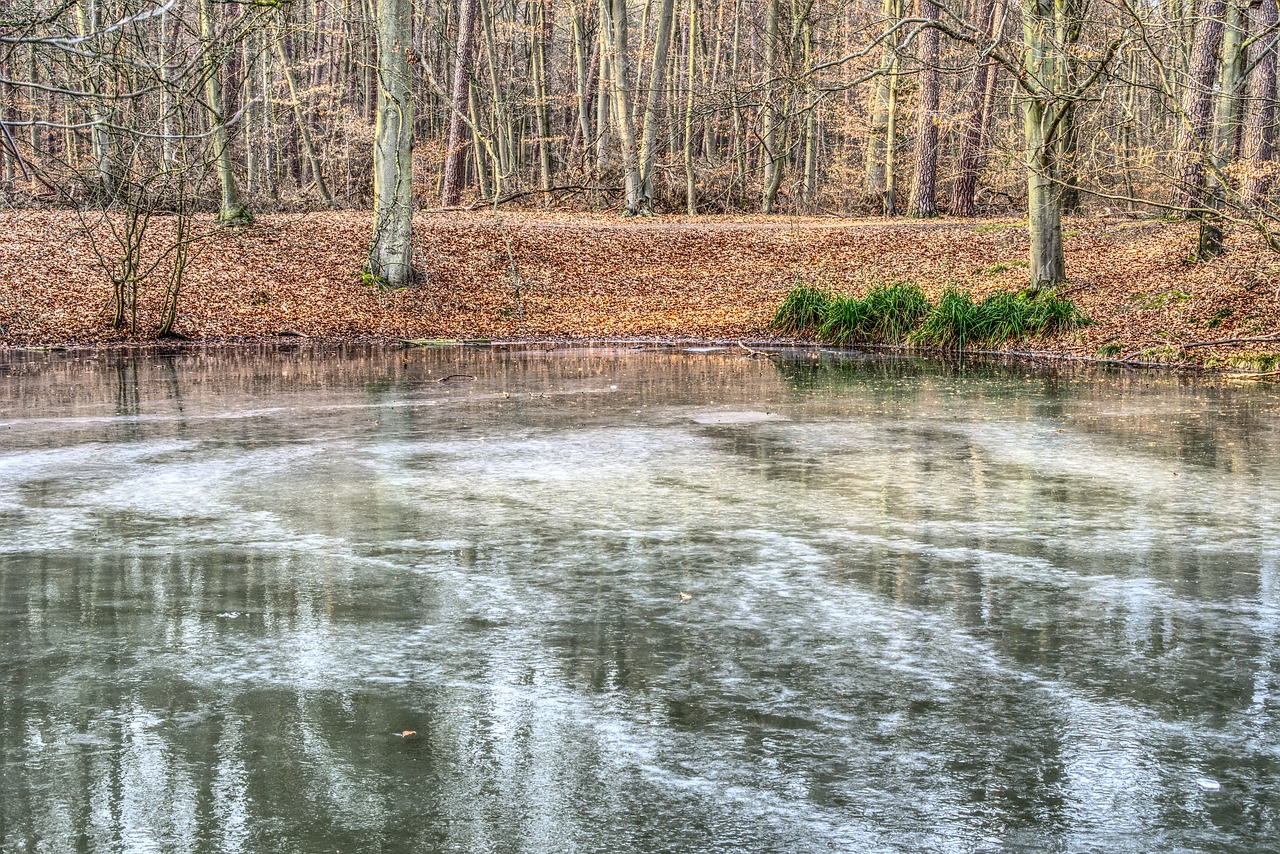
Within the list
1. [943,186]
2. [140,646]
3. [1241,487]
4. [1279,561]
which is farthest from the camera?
[943,186]

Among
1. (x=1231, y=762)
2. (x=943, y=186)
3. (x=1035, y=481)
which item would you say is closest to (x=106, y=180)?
(x=1035, y=481)

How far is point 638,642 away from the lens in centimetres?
508

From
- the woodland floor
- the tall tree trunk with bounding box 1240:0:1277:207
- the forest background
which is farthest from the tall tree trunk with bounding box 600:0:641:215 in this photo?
the tall tree trunk with bounding box 1240:0:1277:207

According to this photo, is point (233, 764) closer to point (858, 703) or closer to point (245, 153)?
point (858, 703)

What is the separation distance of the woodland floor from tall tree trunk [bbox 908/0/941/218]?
140 centimetres

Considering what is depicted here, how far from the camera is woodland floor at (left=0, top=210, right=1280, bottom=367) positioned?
19172 mm

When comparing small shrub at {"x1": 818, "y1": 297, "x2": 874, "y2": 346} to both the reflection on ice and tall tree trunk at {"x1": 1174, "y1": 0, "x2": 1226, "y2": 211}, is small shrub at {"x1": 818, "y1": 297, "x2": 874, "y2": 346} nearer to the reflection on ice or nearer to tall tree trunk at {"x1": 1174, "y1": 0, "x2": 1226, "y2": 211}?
tall tree trunk at {"x1": 1174, "y1": 0, "x2": 1226, "y2": 211}

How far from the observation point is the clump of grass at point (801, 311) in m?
21.0

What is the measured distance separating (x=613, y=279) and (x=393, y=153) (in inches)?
213

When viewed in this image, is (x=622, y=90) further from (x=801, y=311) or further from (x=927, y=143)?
(x=801, y=311)

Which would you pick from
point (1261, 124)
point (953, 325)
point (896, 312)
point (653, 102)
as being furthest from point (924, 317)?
point (653, 102)

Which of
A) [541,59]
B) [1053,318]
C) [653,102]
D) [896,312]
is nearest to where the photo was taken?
[1053,318]

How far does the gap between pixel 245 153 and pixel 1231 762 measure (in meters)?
38.2

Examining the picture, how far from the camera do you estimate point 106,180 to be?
17562 millimetres
